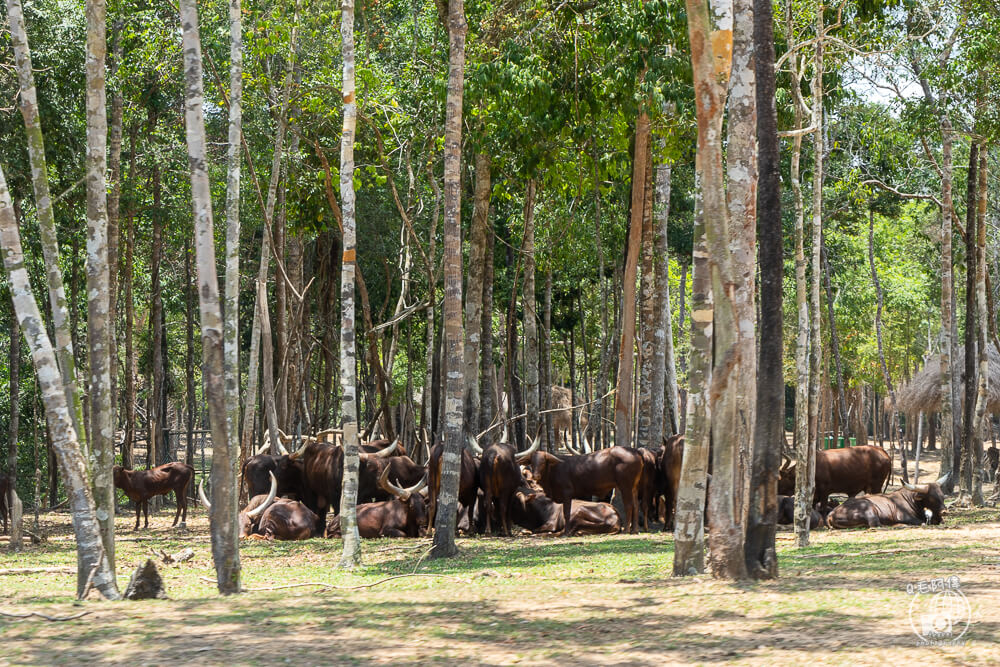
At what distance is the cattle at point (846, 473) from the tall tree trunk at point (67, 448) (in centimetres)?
1273

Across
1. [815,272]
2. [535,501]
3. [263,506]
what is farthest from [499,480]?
[815,272]

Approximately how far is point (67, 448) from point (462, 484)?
7.91m

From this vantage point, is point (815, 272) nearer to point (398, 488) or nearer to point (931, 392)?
point (398, 488)

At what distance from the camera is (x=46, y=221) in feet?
34.5

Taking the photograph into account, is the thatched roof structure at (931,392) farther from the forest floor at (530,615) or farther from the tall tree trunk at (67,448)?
the tall tree trunk at (67,448)

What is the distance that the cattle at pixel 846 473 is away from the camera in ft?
63.6

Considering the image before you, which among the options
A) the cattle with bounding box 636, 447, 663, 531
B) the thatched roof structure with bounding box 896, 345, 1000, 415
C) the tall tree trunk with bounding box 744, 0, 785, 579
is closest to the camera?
the tall tree trunk with bounding box 744, 0, 785, 579

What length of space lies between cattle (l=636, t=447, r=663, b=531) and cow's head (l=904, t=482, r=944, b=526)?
4.01m

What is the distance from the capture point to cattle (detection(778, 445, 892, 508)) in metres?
19.4

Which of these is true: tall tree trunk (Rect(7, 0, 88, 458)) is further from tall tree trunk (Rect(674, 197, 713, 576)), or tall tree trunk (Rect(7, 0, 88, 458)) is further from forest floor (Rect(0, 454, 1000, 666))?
tall tree trunk (Rect(674, 197, 713, 576))

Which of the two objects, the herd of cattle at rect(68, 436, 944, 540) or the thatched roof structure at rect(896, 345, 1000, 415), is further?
the thatched roof structure at rect(896, 345, 1000, 415)

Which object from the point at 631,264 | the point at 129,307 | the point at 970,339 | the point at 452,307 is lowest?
the point at 970,339

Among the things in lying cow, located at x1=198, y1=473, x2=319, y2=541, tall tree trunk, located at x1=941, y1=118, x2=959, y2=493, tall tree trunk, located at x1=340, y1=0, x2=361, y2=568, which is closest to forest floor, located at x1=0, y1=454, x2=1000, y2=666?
tall tree trunk, located at x1=340, y1=0, x2=361, y2=568

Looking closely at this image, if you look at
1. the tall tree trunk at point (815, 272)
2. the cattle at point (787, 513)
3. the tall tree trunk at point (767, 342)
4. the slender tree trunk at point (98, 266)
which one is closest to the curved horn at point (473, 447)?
the cattle at point (787, 513)
